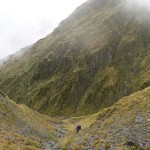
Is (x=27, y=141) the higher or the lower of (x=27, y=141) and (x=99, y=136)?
the higher

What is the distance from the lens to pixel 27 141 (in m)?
43.2

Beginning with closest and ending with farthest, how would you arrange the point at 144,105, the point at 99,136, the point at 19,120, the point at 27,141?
the point at 27,141 < the point at 99,136 < the point at 144,105 < the point at 19,120

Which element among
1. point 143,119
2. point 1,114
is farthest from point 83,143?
point 1,114

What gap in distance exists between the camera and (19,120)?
2398 inches

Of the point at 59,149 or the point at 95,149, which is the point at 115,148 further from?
the point at 59,149

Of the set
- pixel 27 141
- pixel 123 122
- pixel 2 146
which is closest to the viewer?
pixel 2 146

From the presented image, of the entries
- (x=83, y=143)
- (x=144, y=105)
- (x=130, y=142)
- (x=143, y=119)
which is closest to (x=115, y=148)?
(x=130, y=142)

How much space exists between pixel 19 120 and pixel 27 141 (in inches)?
712

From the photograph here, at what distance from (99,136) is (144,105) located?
12.0 m

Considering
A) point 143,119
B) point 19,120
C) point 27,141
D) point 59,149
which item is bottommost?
point 143,119

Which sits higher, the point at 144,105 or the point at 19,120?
the point at 19,120

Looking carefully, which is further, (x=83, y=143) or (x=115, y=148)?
(x=83, y=143)

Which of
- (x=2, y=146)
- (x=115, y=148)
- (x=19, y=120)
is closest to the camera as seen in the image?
(x=2, y=146)

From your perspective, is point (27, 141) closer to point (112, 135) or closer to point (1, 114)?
point (112, 135)
